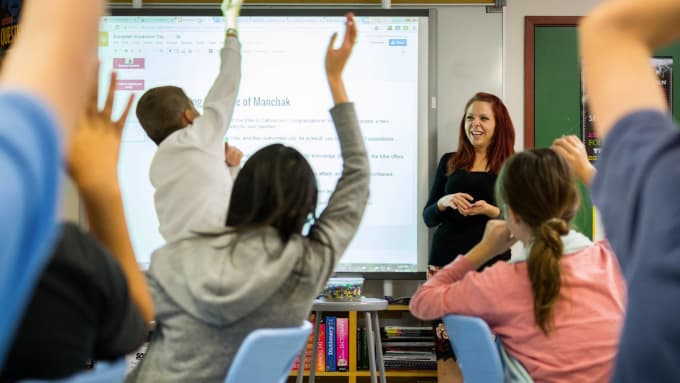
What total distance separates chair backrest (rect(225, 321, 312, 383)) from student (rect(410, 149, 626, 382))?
1.49 feet

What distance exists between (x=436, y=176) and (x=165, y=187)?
233 centimetres

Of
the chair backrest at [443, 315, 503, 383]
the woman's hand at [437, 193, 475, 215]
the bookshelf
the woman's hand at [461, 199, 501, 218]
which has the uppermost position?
the woman's hand at [437, 193, 475, 215]

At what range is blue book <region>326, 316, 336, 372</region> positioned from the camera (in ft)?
14.1

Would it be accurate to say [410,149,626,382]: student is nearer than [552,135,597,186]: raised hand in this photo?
No

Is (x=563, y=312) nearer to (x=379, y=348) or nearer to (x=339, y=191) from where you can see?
(x=339, y=191)

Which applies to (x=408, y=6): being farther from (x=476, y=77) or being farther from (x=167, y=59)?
(x=167, y=59)

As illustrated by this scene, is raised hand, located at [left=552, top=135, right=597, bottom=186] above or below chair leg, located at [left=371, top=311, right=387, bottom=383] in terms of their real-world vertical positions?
above

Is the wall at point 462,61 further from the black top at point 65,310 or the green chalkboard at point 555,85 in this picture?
the black top at point 65,310

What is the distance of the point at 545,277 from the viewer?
1768 millimetres

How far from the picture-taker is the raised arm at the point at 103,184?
747 mm

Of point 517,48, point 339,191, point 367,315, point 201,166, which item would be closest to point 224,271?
point 339,191

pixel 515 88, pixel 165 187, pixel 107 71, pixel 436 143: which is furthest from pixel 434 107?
pixel 165 187

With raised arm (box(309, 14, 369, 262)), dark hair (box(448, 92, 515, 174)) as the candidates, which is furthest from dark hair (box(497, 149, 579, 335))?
dark hair (box(448, 92, 515, 174))

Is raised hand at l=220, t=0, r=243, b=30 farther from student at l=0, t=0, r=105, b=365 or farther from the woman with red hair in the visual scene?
the woman with red hair
